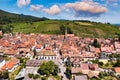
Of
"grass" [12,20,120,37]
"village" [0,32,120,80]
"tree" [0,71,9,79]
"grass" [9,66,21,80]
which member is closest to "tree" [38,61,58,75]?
"village" [0,32,120,80]

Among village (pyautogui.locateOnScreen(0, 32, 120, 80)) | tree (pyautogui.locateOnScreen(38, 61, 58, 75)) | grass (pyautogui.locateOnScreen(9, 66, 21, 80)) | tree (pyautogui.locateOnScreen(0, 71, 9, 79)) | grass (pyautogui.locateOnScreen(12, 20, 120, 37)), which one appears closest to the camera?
tree (pyautogui.locateOnScreen(0, 71, 9, 79))

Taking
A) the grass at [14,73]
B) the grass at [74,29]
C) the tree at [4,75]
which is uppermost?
the grass at [74,29]

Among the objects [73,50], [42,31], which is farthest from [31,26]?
[73,50]

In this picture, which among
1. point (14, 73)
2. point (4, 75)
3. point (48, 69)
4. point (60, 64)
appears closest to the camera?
point (4, 75)

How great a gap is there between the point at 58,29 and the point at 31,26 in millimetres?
19923

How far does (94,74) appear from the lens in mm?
57312

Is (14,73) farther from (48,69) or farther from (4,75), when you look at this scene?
(48,69)

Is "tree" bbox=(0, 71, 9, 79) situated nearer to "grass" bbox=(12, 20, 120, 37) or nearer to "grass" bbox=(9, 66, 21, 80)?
"grass" bbox=(9, 66, 21, 80)

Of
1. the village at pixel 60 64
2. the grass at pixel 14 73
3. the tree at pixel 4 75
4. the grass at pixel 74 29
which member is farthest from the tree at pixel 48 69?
the grass at pixel 74 29

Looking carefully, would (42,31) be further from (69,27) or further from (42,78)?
(42,78)

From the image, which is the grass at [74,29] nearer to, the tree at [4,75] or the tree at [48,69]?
the tree at [48,69]

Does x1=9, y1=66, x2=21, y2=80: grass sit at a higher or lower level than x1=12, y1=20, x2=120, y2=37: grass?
lower

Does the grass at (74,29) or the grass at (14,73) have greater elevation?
the grass at (74,29)

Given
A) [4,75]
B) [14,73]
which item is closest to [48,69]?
[14,73]
